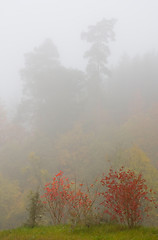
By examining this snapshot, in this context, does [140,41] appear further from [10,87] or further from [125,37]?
[10,87]

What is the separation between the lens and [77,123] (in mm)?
29828

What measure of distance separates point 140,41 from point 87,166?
8400 centimetres

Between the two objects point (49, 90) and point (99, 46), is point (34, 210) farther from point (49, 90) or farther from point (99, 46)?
point (99, 46)

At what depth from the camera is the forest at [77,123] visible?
2098 cm

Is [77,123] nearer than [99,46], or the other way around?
[77,123]

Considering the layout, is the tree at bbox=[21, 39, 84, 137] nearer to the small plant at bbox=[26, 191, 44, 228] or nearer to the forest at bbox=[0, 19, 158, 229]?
the forest at bbox=[0, 19, 158, 229]

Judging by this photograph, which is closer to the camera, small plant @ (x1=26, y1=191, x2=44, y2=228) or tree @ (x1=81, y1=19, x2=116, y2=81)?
small plant @ (x1=26, y1=191, x2=44, y2=228)

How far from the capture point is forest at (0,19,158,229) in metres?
21.0

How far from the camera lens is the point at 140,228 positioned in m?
6.94

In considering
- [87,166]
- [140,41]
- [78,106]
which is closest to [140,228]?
[87,166]

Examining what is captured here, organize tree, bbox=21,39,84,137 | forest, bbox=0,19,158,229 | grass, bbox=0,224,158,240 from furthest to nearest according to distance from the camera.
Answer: tree, bbox=21,39,84,137, forest, bbox=0,19,158,229, grass, bbox=0,224,158,240

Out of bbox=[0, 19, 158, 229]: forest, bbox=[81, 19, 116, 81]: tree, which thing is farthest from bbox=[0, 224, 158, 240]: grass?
bbox=[81, 19, 116, 81]: tree

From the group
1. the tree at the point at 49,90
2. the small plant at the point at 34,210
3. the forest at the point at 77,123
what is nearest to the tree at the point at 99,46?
the forest at the point at 77,123

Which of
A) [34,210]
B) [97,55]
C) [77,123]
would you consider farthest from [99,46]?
[34,210]
